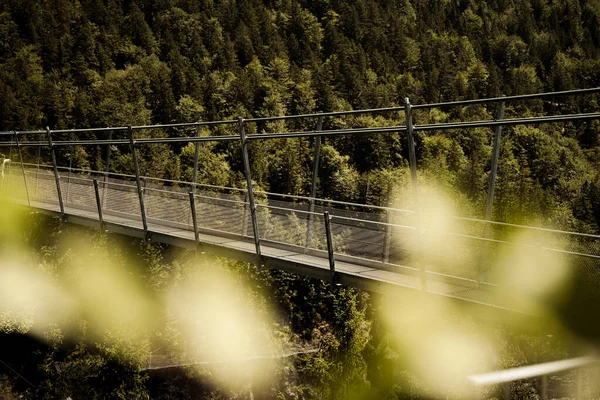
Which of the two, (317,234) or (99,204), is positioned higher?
(99,204)

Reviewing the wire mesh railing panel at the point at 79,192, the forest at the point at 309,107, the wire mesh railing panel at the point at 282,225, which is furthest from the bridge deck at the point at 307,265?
the forest at the point at 309,107

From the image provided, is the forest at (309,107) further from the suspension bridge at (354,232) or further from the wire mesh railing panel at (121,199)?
the wire mesh railing panel at (121,199)

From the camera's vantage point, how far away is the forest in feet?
62.0

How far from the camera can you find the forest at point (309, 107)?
1891cm

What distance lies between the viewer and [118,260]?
37.3 meters

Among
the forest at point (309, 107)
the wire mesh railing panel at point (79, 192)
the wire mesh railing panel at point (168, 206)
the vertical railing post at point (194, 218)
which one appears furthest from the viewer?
the forest at point (309, 107)

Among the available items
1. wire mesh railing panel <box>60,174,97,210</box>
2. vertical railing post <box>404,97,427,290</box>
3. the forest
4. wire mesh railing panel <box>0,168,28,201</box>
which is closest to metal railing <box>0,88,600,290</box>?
vertical railing post <box>404,97,427,290</box>

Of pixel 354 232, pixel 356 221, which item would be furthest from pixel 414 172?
pixel 354 232

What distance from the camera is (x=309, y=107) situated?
79438 mm

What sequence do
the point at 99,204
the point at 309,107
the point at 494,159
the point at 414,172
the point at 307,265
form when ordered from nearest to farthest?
the point at 414,172, the point at 494,159, the point at 307,265, the point at 99,204, the point at 309,107

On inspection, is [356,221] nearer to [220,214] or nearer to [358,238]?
[358,238]

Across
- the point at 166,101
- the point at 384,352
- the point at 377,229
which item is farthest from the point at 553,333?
the point at 166,101

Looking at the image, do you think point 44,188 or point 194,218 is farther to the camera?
point 44,188

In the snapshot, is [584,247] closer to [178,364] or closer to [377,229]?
[377,229]
